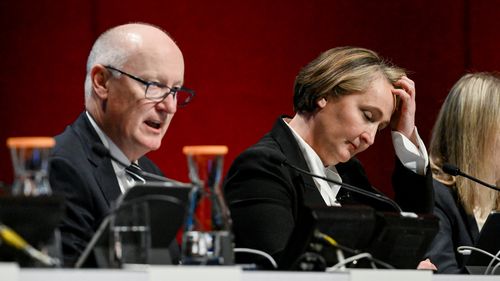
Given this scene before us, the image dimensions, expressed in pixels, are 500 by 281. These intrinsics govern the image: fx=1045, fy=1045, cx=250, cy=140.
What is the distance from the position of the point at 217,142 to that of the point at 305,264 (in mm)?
2175

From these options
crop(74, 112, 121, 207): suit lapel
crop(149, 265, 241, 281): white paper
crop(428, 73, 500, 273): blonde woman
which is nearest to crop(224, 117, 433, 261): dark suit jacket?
crop(74, 112, 121, 207): suit lapel

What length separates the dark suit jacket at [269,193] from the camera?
2.53 m

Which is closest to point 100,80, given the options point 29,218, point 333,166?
point 333,166

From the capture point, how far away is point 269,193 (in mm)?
2617

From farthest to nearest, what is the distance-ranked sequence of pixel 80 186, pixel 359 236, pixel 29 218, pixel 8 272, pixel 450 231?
pixel 450 231 → pixel 80 186 → pixel 359 236 → pixel 29 218 → pixel 8 272

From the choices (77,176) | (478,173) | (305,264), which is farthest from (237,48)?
(305,264)

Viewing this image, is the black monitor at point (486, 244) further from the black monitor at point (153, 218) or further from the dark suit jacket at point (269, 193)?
the black monitor at point (153, 218)

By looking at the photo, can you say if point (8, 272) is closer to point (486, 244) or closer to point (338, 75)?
point (486, 244)

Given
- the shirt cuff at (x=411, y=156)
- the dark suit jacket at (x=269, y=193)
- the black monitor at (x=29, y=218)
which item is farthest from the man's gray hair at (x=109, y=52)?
the black monitor at (x=29, y=218)

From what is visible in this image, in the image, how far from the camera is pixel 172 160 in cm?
404

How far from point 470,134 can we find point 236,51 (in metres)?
1.12

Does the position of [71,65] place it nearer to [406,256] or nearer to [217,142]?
[217,142]

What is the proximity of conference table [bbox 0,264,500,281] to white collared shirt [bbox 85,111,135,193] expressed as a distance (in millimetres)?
752

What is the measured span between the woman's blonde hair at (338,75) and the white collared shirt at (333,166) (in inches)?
4.4
